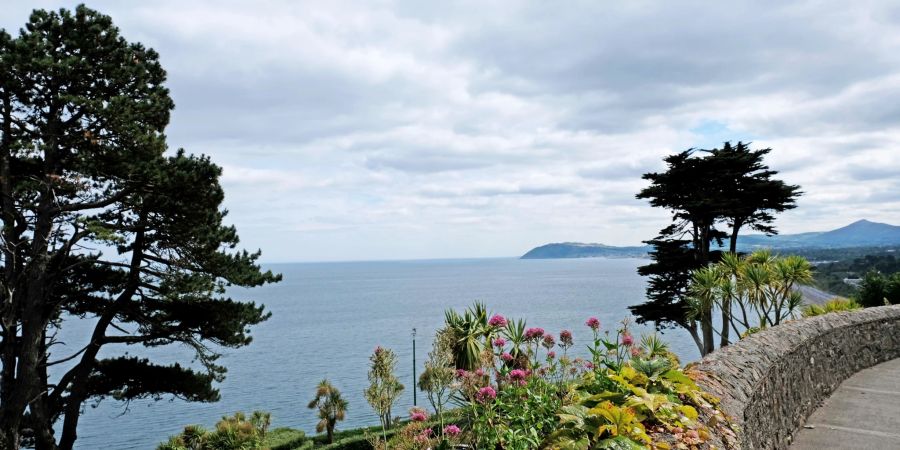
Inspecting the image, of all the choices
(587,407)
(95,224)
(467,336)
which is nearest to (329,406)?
(95,224)

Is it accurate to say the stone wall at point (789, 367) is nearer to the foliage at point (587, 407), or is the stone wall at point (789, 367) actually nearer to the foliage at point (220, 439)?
the foliage at point (587, 407)

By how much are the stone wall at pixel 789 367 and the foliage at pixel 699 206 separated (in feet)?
50.7

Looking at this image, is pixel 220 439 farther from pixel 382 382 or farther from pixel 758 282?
pixel 758 282

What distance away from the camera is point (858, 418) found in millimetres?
8016

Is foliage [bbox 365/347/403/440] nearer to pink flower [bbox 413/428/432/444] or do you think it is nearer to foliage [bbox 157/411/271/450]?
pink flower [bbox 413/428/432/444]

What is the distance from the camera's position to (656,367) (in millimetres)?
4816

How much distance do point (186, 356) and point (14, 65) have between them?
65.6 m

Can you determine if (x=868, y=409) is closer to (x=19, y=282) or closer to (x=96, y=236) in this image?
(x=96, y=236)

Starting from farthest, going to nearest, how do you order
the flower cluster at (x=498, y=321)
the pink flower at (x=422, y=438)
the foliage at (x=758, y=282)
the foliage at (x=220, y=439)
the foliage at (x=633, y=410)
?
the foliage at (x=220, y=439) < the foliage at (x=758, y=282) < the flower cluster at (x=498, y=321) < the pink flower at (x=422, y=438) < the foliage at (x=633, y=410)

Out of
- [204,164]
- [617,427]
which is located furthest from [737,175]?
[617,427]

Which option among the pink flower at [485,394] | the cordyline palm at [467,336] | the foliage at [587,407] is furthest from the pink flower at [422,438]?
the cordyline palm at [467,336]

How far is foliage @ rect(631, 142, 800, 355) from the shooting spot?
1073 inches

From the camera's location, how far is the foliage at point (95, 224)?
17109mm

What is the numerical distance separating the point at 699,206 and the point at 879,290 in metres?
7.57
